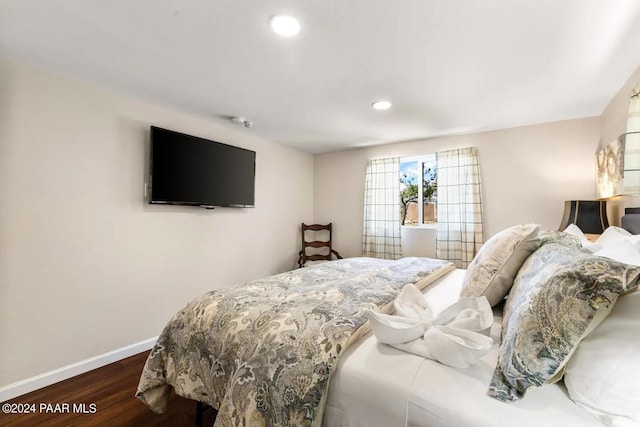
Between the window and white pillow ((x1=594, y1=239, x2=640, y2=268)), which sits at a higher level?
the window

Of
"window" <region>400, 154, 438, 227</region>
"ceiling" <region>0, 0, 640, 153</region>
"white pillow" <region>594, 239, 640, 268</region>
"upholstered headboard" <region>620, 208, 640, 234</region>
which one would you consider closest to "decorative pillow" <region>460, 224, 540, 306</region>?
"white pillow" <region>594, 239, 640, 268</region>

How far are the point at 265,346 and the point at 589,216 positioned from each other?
279 cm

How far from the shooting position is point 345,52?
1745 mm

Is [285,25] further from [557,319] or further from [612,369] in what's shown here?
[612,369]

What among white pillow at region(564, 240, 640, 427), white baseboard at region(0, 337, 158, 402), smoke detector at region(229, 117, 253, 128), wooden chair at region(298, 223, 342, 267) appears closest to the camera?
white pillow at region(564, 240, 640, 427)

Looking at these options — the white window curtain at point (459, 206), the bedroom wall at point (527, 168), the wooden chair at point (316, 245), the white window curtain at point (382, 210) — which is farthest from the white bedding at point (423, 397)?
the wooden chair at point (316, 245)

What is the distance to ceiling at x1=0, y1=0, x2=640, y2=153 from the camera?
1.40m

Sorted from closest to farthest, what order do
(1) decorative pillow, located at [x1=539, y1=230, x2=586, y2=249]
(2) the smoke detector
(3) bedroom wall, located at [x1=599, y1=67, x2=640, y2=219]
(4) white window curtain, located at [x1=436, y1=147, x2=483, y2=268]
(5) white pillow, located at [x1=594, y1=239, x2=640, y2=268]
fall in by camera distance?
(5) white pillow, located at [x1=594, y1=239, x2=640, y2=268] < (1) decorative pillow, located at [x1=539, y1=230, x2=586, y2=249] < (3) bedroom wall, located at [x1=599, y1=67, x2=640, y2=219] < (2) the smoke detector < (4) white window curtain, located at [x1=436, y1=147, x2=483, y2=268]

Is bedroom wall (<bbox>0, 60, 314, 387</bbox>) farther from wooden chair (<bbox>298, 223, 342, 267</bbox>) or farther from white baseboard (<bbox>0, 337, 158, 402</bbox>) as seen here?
wooden chair (<bbox>298, 223, 342, 267</bbox>)

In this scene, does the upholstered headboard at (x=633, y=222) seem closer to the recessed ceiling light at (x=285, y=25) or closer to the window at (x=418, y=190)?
the window at (x=418, y=190)

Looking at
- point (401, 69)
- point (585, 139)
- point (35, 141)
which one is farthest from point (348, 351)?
point (585, 139)

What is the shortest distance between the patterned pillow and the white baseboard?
2782mm

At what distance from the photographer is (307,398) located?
936 millimetres

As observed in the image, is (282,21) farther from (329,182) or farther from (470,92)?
(329,182)
